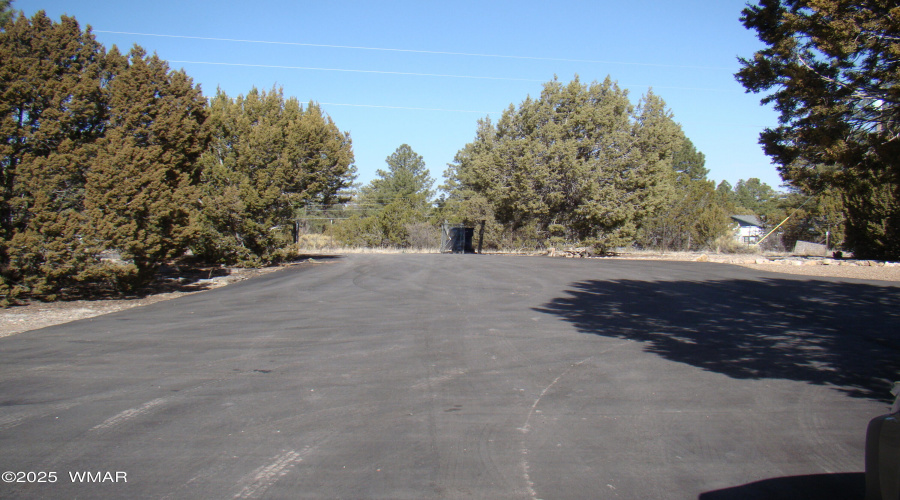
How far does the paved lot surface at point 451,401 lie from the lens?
393 cm

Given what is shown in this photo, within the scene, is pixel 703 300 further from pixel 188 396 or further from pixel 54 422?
pixel 54 422

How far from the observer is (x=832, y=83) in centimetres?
936

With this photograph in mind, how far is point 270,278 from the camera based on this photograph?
17984 mm

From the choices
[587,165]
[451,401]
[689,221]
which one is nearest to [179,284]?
[451,401]

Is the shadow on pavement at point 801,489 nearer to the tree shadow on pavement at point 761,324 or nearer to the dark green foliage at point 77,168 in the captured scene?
the tree shadow on pavement at point 761,324

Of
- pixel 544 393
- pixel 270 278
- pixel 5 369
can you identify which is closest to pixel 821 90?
pixel 544 393

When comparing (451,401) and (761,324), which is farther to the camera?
(761,324)

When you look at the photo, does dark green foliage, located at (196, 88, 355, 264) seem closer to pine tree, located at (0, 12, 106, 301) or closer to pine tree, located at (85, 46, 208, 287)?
pine tree, located at (85, 46, 208, 287)

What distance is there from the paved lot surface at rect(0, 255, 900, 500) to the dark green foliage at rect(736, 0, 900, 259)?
2747 mm

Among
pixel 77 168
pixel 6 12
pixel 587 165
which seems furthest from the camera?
pixel 587 165

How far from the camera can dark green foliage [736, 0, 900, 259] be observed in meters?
8.18

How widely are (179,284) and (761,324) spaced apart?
15001mm

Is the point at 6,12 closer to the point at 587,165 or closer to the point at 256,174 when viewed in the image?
the point at 256,174

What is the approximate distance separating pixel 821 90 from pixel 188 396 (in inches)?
393
